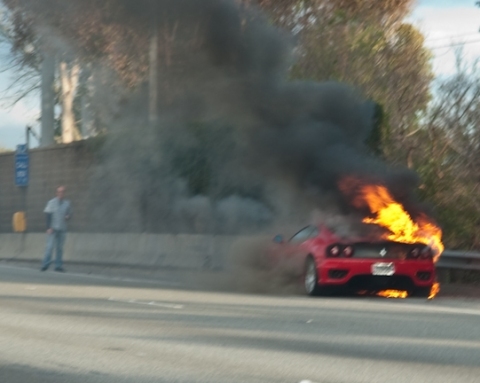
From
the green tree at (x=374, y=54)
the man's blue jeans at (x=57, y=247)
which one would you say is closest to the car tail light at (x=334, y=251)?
the man's blue jeans at (x=57, y=247)

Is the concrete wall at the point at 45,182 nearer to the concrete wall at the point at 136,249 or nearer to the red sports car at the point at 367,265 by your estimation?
the concrete wall at the point at 136,249

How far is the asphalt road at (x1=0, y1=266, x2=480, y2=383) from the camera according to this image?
8523mm

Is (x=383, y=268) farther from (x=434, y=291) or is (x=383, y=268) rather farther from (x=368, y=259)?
(x=434, y=291)

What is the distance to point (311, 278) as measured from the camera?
1536 cm

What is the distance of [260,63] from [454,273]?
5177 mm

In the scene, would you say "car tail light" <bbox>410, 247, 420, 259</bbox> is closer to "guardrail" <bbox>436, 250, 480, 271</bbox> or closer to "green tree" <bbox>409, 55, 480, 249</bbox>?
"guardrail" <bbox>436, 250, 480, 271</bbox>

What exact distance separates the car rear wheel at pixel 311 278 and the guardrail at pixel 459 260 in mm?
2912

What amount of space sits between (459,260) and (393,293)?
1811 mm

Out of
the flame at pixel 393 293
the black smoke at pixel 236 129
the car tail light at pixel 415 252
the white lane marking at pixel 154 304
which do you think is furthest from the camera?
the black smoke at pixel 236 129

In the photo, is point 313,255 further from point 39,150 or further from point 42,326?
point 39,150

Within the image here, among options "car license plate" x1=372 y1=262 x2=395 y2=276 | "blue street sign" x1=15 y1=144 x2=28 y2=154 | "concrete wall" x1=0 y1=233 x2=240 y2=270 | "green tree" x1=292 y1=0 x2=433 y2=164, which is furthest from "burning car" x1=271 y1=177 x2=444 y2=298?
"blue street sign" x1=15 y1=144 x2=28 y2=154

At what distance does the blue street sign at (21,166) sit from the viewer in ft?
98.8

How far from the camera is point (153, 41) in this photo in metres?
20.9

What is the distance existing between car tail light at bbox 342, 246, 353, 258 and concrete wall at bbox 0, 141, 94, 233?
1457 cm
